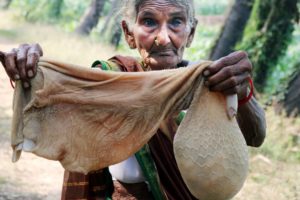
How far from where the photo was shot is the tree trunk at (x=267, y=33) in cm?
761

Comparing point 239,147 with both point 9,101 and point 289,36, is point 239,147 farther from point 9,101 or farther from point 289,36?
point 9,101

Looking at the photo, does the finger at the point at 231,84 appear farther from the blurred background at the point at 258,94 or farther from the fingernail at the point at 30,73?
the blurred background at the point at 258,94

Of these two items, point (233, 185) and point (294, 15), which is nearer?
point (233, 185)

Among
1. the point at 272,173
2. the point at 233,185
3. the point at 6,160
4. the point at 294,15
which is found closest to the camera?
the point at 233,185

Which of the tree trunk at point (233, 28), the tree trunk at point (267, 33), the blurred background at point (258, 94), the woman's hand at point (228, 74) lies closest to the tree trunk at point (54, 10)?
the blurred background at point (258, 94)

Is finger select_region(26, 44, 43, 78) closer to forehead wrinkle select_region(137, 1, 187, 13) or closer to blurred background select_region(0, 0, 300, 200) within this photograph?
forehead wrinkle select_region(137, 1, 187, 13)

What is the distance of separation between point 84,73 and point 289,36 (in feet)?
20.6

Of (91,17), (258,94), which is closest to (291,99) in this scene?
(258,94)

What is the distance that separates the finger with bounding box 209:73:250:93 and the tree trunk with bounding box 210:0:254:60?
695 centimetres

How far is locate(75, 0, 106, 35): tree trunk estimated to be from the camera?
1513 centimetres

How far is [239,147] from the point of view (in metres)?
1.81

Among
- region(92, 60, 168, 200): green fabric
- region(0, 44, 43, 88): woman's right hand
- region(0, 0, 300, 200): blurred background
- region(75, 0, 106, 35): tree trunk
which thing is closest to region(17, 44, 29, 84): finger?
region(0, 44, 43, 88): woman's right hand

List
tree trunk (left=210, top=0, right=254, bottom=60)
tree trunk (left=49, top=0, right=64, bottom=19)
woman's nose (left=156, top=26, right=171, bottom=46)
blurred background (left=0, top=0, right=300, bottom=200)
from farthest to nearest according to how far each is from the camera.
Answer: tree trunk (left=49, top=0, right=64, bottom=19)
tree trunk (left=210, top=0, right=254, bottom=60)
blurred background (left=0, top=0, right=300, bottom=200)
woman's nose (left=156, top=26, right=171, bottom=46)

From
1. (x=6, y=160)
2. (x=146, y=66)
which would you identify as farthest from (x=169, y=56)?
(x=6, y=160)
